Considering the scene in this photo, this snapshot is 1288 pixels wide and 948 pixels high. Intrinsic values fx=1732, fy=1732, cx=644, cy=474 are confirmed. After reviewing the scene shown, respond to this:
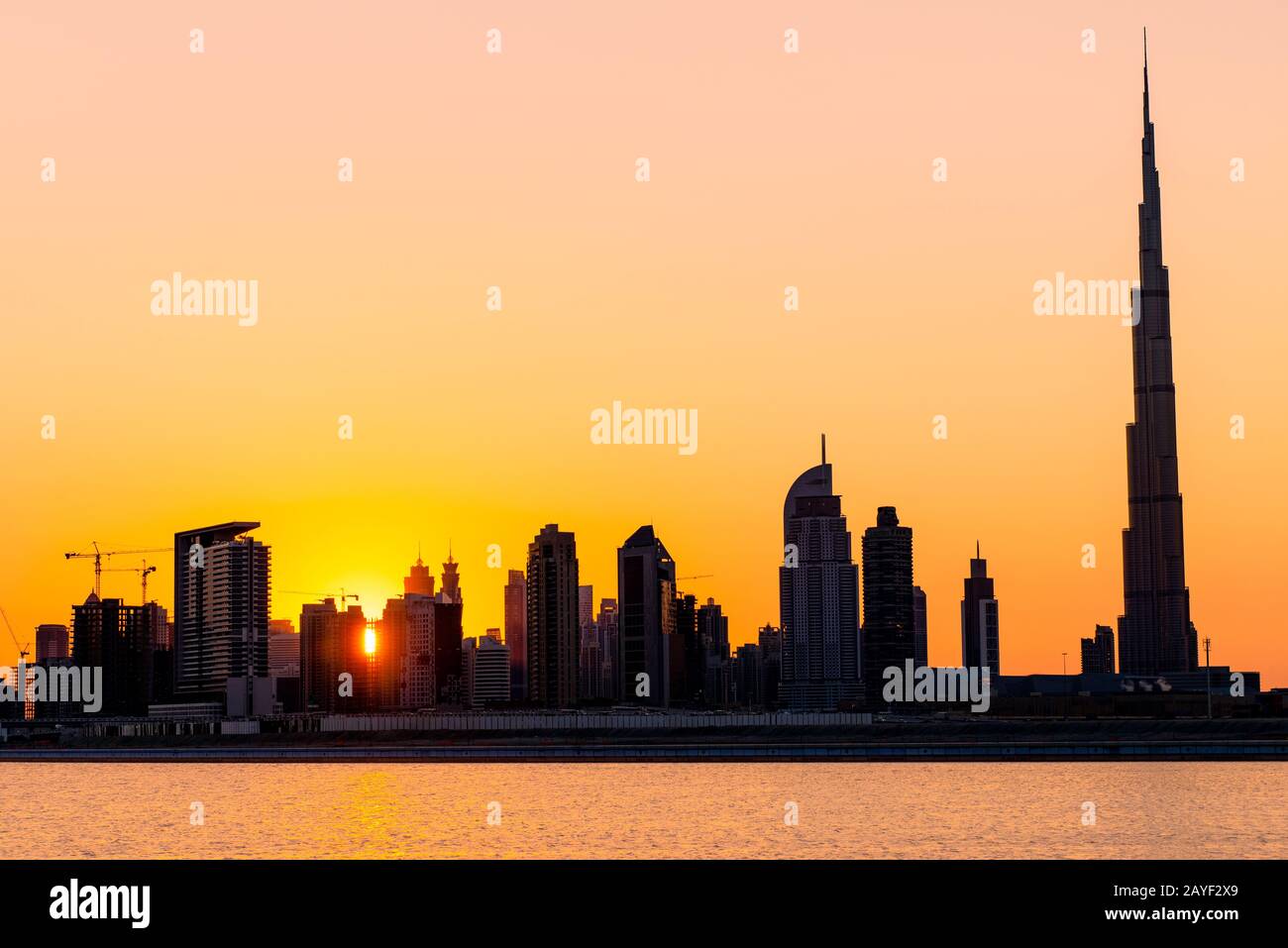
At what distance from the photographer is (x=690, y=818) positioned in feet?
388

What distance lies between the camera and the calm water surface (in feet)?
310

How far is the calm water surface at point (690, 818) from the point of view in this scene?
94.4 meters
